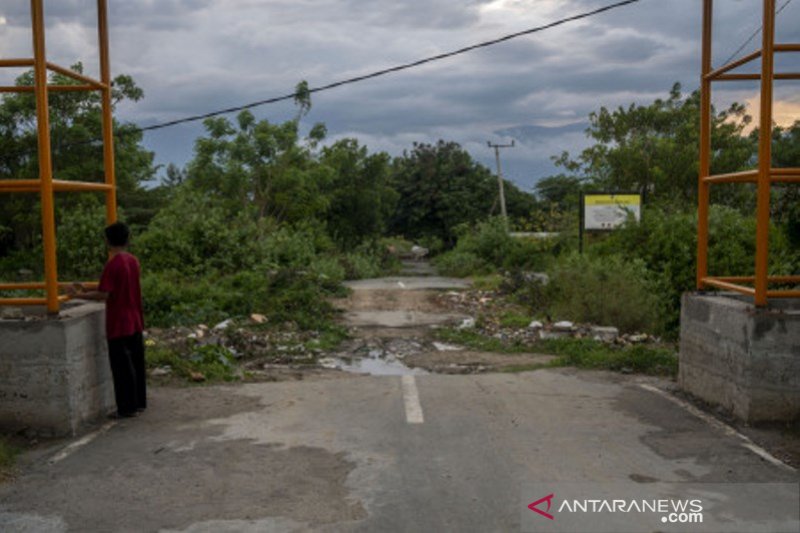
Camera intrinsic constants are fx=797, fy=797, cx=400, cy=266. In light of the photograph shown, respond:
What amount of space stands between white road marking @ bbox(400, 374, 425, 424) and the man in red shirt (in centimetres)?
264

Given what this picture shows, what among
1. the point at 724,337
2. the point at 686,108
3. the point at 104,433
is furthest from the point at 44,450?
the point at 686,108

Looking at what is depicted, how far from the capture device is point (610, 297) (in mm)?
14453

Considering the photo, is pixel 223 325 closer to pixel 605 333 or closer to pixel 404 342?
pixel 404 342

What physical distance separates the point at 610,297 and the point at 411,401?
734 centimetres

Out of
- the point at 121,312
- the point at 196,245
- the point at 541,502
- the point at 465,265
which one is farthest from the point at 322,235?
the point at 541,502

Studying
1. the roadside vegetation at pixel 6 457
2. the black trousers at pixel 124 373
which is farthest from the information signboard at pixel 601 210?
the roadside vegetation at pixel 6 457

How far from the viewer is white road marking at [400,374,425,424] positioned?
24.4 ft

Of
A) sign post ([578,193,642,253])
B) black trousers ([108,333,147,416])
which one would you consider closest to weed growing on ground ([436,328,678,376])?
black trousers ([108,333,147,416])

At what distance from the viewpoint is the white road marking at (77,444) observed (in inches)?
247

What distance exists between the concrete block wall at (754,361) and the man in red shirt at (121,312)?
218 inches

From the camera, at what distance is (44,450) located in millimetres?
6512

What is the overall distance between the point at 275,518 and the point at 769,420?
4.33 m

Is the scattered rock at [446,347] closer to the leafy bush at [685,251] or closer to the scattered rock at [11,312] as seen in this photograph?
the leafy bush at [685,251]

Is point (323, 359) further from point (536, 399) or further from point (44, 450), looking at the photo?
point (44, 450)
